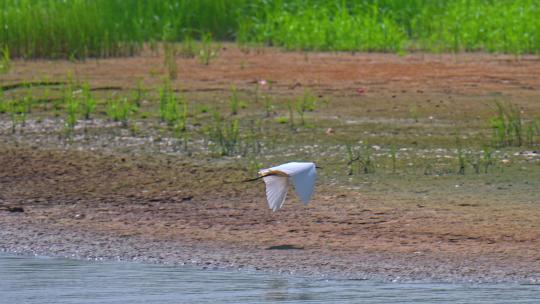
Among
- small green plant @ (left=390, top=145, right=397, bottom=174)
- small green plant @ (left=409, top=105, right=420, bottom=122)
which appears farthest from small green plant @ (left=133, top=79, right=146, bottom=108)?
small green plant @ (left=390, top=145, right=397, bottom=174)

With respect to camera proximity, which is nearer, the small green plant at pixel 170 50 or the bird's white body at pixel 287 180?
the bird's white body at pixel 287 180

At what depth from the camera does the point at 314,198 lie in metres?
8.38

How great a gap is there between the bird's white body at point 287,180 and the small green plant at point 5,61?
6.53 m

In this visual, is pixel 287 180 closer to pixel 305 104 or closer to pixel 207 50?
pixel 305 104

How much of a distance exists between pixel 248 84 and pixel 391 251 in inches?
221

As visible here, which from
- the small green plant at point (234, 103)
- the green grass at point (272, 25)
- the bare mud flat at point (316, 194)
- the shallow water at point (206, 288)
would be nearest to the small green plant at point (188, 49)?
the green grass at point (272, 25)

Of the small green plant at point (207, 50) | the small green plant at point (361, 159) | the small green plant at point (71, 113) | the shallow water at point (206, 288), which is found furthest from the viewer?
the small green plant at point (207, 50)

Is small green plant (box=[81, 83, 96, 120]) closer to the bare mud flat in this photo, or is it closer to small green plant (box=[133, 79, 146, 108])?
the bare mud flat

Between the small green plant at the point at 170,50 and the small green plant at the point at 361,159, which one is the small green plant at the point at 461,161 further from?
the small green plant at the point at 170,50

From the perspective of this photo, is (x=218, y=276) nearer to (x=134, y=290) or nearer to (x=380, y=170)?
(x=134, y=290)

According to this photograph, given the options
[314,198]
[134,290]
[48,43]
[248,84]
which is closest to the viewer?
[134,290]

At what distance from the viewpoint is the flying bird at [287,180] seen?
7117mm

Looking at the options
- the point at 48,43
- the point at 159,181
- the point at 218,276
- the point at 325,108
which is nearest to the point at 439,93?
the point at 325,108

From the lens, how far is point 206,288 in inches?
256
